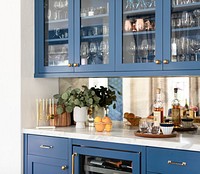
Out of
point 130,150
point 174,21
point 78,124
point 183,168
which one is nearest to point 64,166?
point 78,124

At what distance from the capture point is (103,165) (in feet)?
9.09

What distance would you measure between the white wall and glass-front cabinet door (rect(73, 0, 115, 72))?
482mm

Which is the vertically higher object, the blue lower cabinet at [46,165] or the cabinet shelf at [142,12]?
the cabinet shelf at [142,12]

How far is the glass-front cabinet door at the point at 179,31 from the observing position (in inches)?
104

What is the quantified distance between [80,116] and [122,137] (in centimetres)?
66

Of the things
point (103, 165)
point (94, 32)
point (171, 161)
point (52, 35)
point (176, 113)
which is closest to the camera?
point (171, 161)

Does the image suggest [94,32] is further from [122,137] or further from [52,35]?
[122,137]

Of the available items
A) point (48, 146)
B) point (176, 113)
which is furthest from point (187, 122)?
point (48, 146)

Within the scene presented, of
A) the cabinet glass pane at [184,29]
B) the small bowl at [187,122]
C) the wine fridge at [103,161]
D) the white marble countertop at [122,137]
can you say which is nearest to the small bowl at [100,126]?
the white marble countertop at [122,137]

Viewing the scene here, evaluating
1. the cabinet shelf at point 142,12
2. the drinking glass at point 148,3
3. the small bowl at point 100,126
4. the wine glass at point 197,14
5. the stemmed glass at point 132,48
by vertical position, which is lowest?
the small bowl at point 100,126

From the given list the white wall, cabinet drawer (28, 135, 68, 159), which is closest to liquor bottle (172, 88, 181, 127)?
cabinet drawer (28, 135, 68, 159)

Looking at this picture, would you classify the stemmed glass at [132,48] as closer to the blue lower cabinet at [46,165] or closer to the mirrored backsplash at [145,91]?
the mirrored backsplash at [145,91]

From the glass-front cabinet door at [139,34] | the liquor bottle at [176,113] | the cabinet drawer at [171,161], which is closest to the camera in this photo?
the cabinet drawer at [171,161]
